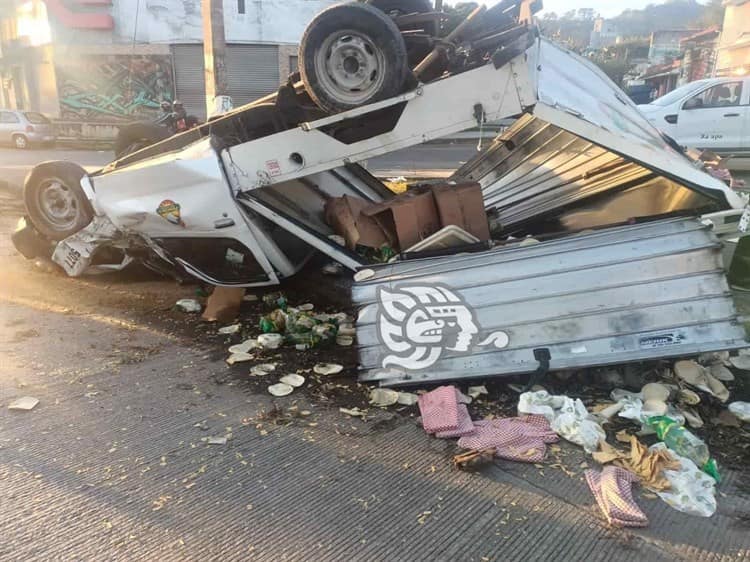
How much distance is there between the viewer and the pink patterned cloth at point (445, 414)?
2801 millimetres

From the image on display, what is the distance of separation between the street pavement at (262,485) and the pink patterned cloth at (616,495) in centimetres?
4

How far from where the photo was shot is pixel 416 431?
287 centimetres

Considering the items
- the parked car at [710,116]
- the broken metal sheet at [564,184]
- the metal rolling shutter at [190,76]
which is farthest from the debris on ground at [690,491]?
the metal rolling shutter at [190,76]

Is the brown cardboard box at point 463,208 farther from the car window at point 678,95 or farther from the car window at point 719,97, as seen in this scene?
the car window at point 719,97

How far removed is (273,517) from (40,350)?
2370 millimetres


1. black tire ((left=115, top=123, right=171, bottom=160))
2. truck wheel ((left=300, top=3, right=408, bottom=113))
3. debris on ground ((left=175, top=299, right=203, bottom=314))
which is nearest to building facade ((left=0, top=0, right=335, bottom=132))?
black tire ((left=115, top=123, right=171, bottom=160))

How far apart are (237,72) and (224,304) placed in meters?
22.7

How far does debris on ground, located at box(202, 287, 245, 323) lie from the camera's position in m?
4.32

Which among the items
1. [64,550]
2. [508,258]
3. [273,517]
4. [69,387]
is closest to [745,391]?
[508,258]

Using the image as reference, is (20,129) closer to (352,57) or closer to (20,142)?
(20,142)

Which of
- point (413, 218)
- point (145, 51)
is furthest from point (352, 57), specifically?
point (145, 51)

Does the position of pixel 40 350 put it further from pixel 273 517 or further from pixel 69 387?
pixel 273 517

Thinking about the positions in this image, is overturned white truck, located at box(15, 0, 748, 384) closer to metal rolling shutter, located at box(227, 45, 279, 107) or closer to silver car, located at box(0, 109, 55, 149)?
silver car, located at box(0, 109, 55, 149)

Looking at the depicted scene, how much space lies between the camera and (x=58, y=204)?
16.8 ft
